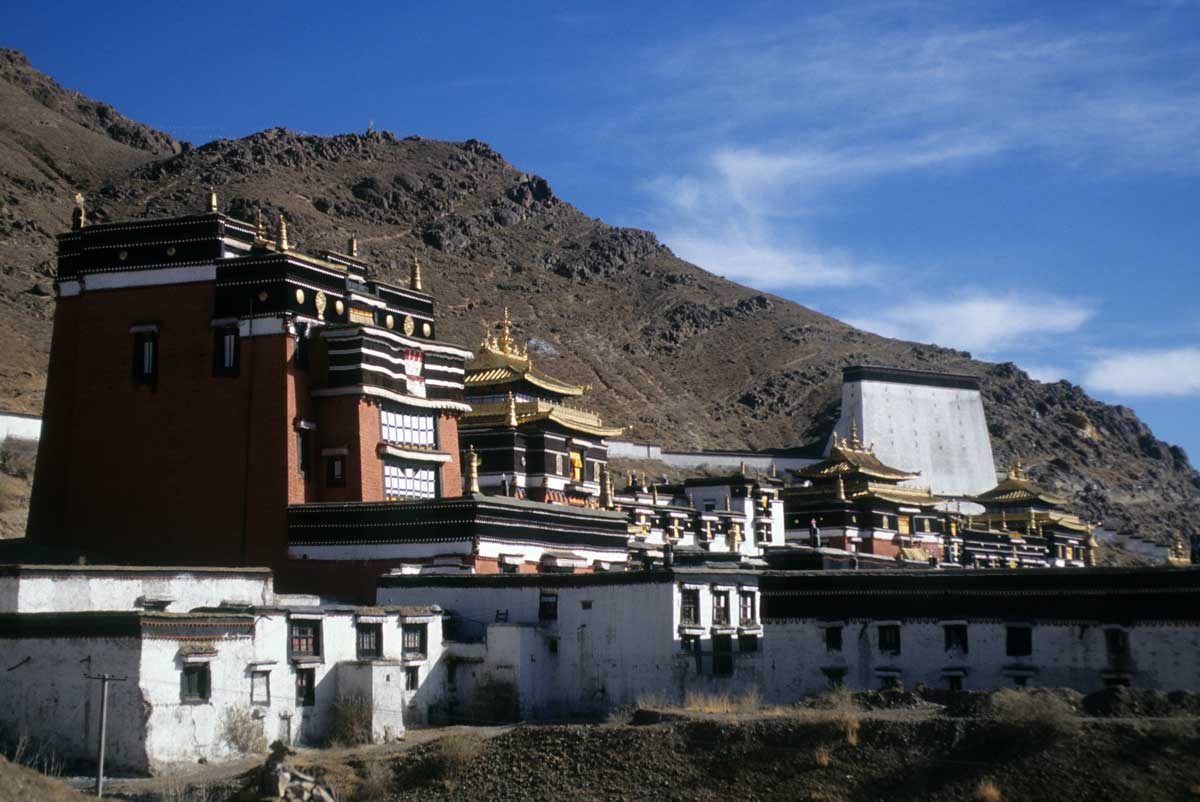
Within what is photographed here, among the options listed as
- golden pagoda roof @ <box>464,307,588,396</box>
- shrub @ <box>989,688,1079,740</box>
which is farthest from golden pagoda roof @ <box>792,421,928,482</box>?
shrub @ <box>989,688,1079,740</box>

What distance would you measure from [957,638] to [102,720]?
20.3 metres

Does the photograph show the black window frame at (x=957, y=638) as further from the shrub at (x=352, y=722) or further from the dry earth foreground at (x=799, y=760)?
the shrub at (x=352, y=722)

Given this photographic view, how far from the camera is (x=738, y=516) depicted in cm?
7944

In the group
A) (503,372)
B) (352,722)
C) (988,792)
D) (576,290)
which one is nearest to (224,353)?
(352,722)

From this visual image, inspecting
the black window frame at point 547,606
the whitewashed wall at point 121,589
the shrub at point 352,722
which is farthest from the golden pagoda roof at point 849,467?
the shrub at point 352,722

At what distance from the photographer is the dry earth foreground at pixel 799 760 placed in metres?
29.5

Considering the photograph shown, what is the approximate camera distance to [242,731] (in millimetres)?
34844

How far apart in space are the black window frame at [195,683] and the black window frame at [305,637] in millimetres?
2635

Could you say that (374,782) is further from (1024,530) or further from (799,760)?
(1024,530)

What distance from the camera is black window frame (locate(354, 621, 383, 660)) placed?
38562 millimetres

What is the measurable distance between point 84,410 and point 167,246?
5.72 m

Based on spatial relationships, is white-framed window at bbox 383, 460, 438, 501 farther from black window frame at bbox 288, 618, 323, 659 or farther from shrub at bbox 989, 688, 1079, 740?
shrub at bbox 989, 688, 1079, 740

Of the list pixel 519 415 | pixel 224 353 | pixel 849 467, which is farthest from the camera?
pixel 849 467

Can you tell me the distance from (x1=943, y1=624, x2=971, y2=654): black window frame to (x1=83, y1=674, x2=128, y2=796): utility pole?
19.5 m
